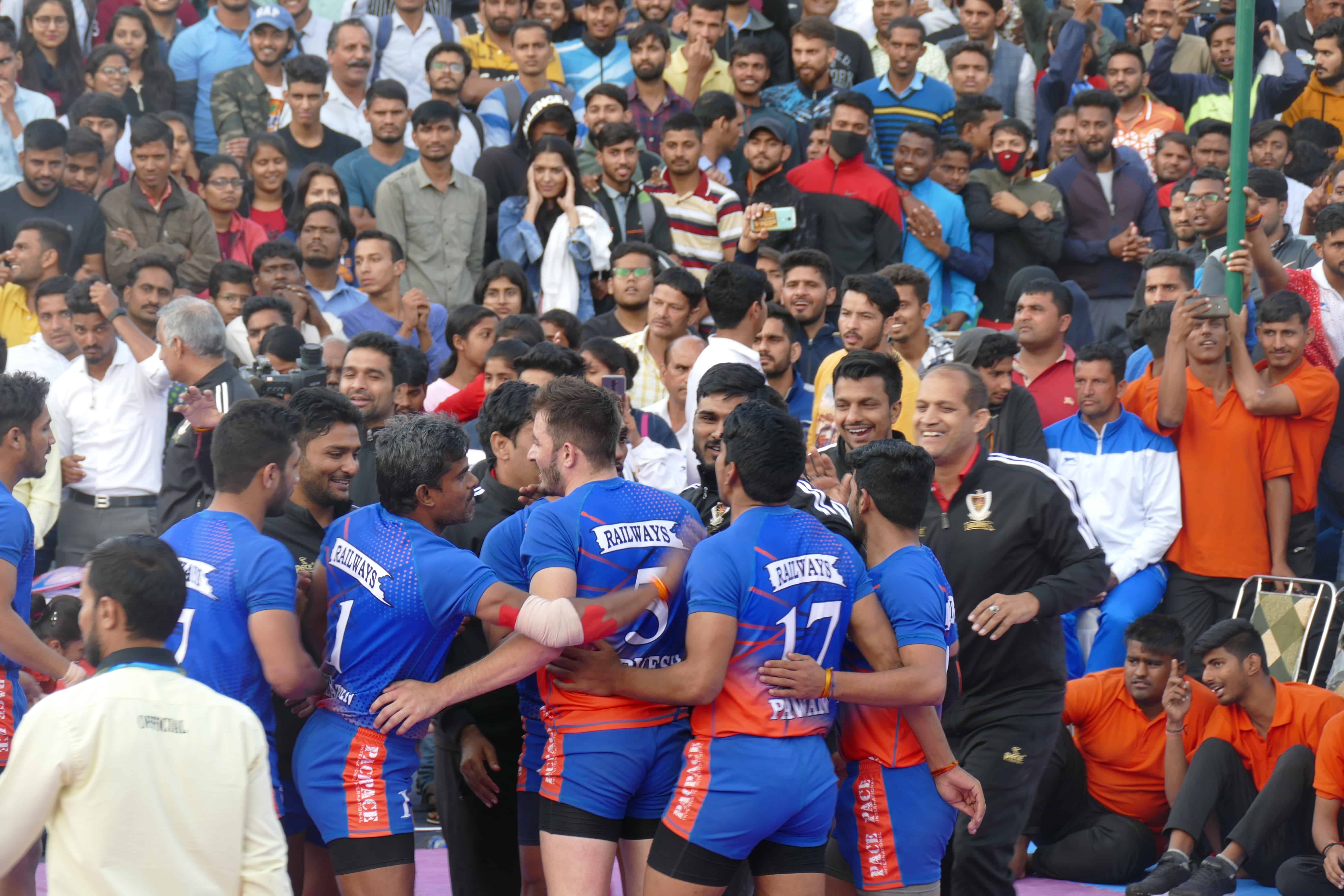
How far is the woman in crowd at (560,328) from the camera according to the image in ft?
Result: 26.6

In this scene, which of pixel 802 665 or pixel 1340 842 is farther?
pixel 1340 842

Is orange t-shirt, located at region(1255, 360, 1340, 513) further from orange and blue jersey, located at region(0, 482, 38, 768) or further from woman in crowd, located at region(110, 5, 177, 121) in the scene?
woman in crowd, located at region(110, 5, 177, 121)

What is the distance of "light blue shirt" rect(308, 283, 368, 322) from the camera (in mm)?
9000

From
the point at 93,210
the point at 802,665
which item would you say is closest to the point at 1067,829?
the point at 802,665

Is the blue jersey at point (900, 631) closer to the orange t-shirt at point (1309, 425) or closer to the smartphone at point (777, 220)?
the orange t-shirt at point (1309, 425)

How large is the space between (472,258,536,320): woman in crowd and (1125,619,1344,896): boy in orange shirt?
4.33m

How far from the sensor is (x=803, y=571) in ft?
13.1

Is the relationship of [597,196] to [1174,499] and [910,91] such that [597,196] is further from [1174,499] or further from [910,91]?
[1174,499]

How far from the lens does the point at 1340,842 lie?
21.4 ft

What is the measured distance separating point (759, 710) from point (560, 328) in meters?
4.47

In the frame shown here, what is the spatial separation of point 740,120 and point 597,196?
1504mm

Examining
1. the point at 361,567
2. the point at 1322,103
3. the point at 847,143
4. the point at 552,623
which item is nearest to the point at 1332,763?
the point at 552,623

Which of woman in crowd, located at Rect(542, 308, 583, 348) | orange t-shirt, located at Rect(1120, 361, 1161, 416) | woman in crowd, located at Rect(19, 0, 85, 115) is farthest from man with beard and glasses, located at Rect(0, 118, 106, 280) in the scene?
orange t-shirt, located at Rect(1120, 361, 1161, 416)

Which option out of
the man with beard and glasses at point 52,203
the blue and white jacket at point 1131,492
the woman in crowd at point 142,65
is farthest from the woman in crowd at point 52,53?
the blue and white jacket at point 1131,492
